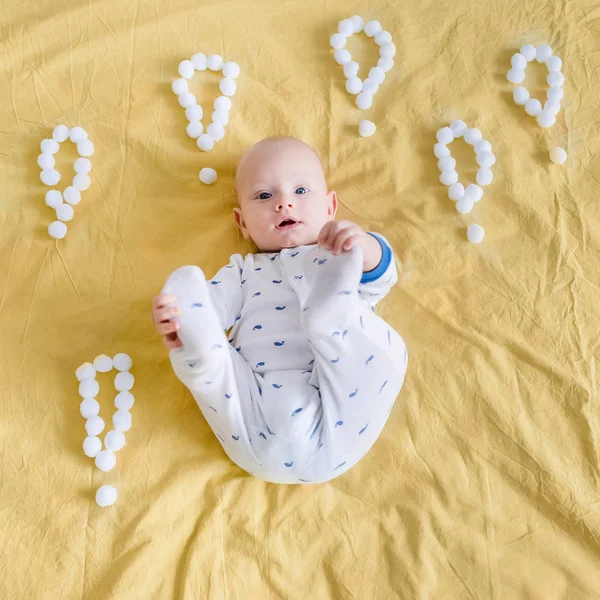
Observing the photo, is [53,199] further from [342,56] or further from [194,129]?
[342,56]

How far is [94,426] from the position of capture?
1.29 m

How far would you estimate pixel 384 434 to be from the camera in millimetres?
1302

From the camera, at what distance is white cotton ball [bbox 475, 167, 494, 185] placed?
4.76ft

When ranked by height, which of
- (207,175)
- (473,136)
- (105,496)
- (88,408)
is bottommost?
(105,496)

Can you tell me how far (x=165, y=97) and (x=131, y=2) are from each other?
0.24 m

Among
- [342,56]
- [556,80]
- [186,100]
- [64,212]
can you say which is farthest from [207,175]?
[556,80]

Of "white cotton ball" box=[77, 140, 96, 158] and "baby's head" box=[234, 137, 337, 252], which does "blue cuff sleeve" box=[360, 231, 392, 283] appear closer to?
"baby's head" box=[234, 137, 337, 252]

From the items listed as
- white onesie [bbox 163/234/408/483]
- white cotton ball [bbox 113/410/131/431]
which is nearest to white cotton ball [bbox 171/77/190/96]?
white onesie [bbox 163/234/408/483]

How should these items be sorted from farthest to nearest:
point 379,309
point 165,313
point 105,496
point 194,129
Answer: point 194,129 < point 379,309 < point 105,496 < point 165,313

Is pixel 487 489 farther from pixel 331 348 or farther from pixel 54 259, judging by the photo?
pixel 54 259

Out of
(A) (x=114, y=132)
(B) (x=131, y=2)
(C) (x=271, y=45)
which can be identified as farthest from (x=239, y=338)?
(B) (x=131, y=2)

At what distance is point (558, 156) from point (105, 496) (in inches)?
42.5

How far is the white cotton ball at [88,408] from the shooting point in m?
1.30

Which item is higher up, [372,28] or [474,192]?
[372,28]
